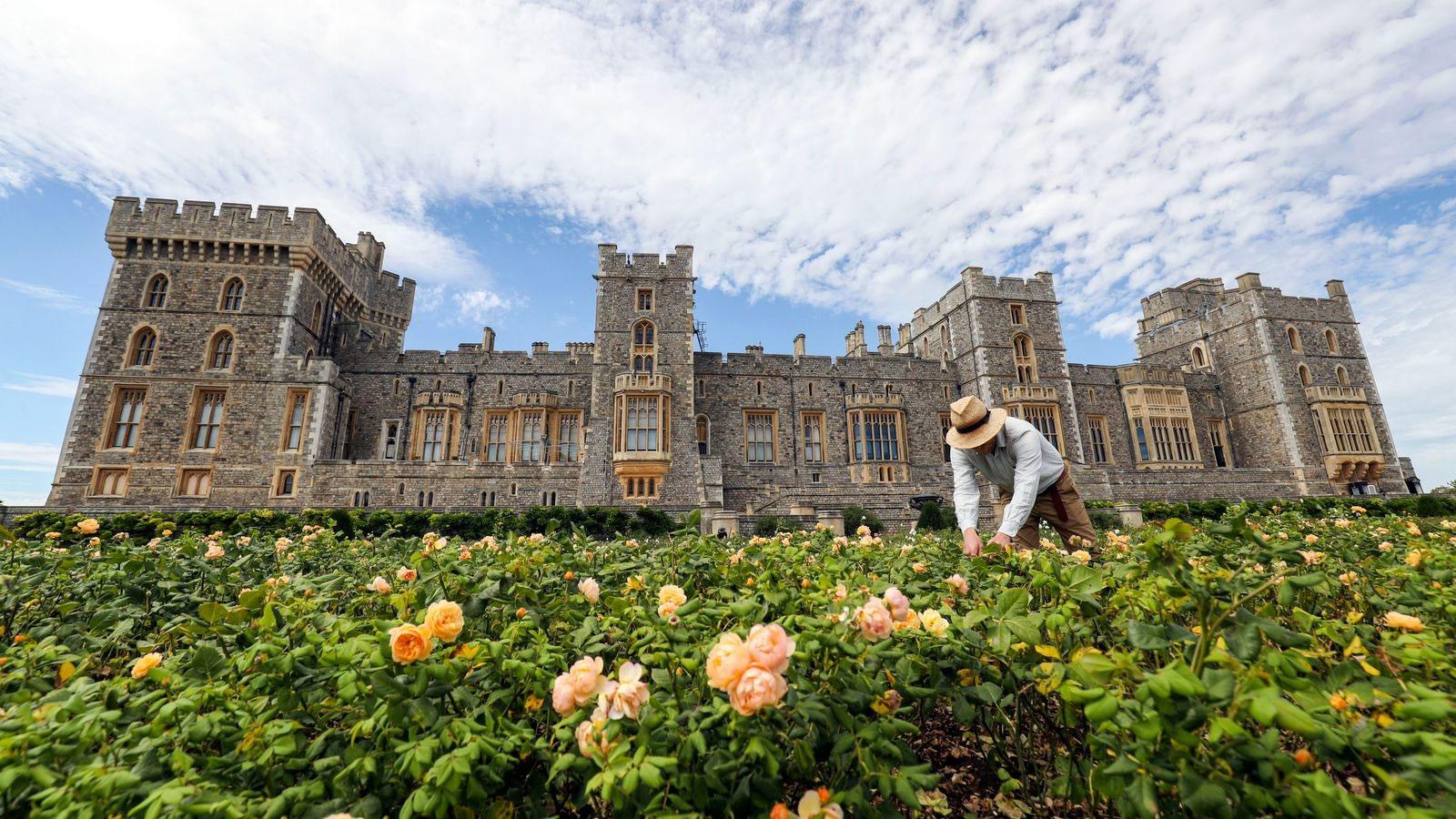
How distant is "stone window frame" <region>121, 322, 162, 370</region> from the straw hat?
2585 centimetres

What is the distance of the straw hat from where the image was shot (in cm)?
434

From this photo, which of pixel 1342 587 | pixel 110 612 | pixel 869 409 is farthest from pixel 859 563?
pixel 869 409

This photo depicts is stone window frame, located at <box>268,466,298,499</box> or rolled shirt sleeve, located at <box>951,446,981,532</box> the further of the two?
stone window frame, located at <box>268,466,298,499</box>

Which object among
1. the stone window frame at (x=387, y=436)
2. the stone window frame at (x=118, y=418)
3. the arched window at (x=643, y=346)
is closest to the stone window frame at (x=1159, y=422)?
the arched window at (x=643, y=346)

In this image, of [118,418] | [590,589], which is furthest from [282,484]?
[590,589]

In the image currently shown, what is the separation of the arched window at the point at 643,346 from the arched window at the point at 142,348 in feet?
53.6

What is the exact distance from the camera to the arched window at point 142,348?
19.1 meters

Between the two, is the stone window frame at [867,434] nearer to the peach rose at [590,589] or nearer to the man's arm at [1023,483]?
the man's arm at [1023,483]

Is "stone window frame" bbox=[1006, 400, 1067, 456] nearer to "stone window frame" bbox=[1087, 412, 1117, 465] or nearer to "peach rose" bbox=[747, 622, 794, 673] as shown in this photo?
"stone window frame" bbox=[1087, 412, 1117, 465]

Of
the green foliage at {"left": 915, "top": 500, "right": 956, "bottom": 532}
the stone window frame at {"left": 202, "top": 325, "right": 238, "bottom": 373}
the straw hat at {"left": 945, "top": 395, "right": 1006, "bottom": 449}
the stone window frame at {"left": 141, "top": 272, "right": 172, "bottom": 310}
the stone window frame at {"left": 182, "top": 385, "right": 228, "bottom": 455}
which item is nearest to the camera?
the straw hat at {"left": 945, "top": 395, "right": 1006, "bottom": 449}

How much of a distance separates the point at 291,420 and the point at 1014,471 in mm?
22723

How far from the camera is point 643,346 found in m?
21.1

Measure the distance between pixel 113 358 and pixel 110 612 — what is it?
80.7 feet

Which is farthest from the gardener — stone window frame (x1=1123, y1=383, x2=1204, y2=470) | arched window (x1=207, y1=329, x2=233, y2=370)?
stone window frame (x1=1123, y1=383, x2=1204, y2=470)
